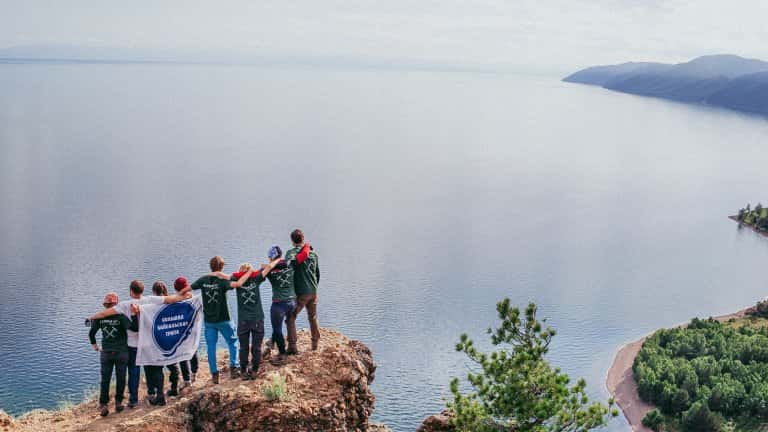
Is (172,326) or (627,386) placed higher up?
(172,326)

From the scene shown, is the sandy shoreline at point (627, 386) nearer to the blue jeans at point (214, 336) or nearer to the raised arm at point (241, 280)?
the blue jeans at point (214, 336)

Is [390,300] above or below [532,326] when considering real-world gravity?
below

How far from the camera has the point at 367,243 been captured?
6519 cm

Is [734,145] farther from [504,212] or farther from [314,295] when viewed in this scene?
[314,295]

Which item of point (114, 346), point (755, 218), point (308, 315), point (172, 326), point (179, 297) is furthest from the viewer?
point (755, 218)

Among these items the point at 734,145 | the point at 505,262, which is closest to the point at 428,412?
the point at 505,262

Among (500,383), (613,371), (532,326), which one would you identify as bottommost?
(613,371)

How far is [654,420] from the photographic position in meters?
38.3

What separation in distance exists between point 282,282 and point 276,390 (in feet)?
7.09

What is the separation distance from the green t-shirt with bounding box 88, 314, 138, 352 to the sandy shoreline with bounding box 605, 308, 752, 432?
106ft

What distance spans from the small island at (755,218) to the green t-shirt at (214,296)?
311 ft

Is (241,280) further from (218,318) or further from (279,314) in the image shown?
(279,314)

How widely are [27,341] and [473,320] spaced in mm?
30462

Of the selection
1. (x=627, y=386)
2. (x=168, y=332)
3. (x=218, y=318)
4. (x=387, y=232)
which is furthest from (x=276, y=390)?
(x=387, y=232)
